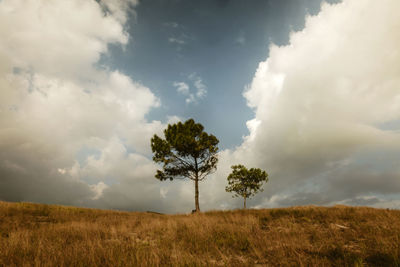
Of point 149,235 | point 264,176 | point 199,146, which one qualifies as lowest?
point 149,235

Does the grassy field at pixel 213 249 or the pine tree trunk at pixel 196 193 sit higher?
the pine tree trunk at pixel 196 193

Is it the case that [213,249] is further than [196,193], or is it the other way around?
[196,193]

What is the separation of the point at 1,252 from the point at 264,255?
6002 millimetres

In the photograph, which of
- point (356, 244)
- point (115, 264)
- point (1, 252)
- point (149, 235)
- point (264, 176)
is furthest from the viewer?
point (264, 176)

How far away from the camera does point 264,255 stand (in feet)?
14.8

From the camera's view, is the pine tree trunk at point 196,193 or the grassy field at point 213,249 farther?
the pine tree trunk at point 196,193

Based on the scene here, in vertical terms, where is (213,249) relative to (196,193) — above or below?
below

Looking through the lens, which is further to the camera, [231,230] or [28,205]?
[28,205]

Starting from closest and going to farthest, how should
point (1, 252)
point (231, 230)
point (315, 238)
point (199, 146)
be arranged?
1. point (1, 252)
2. point (315, 238)
3. point (231, 230)
4. point (199, 146)

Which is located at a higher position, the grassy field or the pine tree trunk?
the pine tree trunk

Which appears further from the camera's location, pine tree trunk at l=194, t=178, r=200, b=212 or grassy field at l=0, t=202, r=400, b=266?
pine tree trunk at l=194, t=178, r=200, b=212

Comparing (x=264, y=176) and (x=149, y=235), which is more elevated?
(x=264, y=176)

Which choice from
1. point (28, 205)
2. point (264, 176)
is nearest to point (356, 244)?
point (28, 205)

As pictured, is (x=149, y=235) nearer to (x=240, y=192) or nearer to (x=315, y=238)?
(x=315, y=238)
